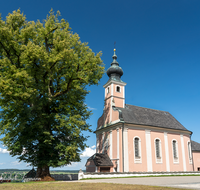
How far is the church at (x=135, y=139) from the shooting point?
26250 millimetres

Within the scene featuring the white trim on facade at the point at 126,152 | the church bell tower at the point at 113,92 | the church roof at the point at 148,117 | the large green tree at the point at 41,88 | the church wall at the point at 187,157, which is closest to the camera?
the large green tree at the point at 41,88

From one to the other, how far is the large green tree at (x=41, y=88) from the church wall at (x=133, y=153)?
28.5 ft

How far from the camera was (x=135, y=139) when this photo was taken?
27.8 m

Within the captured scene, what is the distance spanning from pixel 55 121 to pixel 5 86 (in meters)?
6.19

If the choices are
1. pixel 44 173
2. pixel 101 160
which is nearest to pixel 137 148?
pixel 101 160

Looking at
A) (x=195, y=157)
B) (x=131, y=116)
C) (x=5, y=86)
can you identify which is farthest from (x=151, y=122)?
(x=5, y=86)

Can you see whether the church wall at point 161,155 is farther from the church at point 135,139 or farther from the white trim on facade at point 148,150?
the white trim on facade at point 148,150

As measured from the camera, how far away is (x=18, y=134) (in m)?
18.6

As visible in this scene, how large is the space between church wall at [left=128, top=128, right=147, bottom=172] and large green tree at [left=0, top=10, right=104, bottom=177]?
8698 mm

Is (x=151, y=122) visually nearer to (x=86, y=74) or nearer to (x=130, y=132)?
(x=130, y=132)

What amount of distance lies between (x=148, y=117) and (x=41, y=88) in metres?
20.2

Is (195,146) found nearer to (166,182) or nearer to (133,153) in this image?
(133,153)

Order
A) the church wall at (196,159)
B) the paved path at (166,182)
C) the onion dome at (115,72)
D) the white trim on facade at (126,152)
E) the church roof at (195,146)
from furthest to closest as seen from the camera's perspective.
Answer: the church roof at (195,146), the onion dome at (115,72), the church wall at (196,159), the white trim on facade at (126,152), the paved path at (166,182)

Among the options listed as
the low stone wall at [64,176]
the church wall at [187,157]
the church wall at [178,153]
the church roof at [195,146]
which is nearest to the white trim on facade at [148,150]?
the church wall at [178,153]
